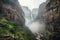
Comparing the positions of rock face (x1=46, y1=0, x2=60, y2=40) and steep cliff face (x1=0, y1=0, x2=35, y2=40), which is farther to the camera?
rock face (x1=46, y1=0, x2=60, y2=40)

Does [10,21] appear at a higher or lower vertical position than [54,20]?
higher

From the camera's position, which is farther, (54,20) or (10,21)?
(10,21)

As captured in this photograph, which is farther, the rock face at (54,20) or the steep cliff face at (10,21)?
the rock face at (54,20)

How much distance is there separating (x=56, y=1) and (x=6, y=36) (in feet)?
83.0

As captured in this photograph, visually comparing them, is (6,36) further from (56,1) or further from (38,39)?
(56,1)

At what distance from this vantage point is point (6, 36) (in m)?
41.5

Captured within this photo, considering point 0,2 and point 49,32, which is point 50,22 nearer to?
point 49,32

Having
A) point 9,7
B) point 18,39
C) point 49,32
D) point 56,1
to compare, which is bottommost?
point 18,39

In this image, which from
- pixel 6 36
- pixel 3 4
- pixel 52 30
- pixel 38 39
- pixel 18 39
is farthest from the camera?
pixel 3 4

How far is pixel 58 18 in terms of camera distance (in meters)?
56.1

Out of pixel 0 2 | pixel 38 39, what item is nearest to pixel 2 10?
pixel 0 2

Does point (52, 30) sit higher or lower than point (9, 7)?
lower

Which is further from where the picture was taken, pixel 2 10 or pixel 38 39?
pixel 2 10

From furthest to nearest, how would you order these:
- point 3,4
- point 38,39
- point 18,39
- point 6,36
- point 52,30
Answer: point 3,4 → point 52,30 → point 38,39 → point 18,39 → point 6,36
